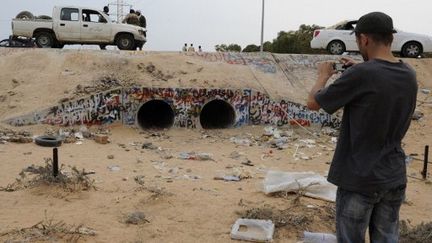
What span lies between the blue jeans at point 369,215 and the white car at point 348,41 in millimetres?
14770

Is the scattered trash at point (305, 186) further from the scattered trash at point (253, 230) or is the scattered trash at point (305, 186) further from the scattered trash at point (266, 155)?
the scattered trash at point (266, 155)

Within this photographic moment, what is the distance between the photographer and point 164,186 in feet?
23.2

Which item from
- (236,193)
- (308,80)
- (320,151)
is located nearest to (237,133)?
(320,151)

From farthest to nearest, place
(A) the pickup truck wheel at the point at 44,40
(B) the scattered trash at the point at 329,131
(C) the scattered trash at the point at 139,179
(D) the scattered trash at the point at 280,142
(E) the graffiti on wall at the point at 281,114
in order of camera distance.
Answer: (A) the pickup truck wheel at the point at 44,40 → (E) the graffiti on wall at the point at 281,114 → (B) the scattered trash at the point at 329,131 → (D) the scattered trash at the point at 280,142 → (C) the scattered trash at the point at 139,179

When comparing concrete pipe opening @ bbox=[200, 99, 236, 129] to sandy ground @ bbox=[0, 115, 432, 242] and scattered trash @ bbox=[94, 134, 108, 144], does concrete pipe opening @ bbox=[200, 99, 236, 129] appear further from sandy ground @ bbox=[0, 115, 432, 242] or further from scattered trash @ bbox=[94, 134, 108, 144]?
scattered trash @ bbox=[94, 134, 108, 144]

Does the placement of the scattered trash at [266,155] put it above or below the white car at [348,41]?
below

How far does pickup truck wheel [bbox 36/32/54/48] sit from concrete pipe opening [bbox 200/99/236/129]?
20.6 ft

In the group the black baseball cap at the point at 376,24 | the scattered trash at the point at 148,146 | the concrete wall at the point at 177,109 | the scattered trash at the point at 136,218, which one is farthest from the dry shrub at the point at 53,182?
the concrete wall at the point at 177,109

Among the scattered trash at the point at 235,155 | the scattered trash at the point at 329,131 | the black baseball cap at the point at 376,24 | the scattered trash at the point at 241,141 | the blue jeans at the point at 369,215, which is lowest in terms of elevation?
the scattered trash at the point at 235,155

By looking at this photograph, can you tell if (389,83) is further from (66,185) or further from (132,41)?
(132,41)

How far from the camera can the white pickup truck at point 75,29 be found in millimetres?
16438

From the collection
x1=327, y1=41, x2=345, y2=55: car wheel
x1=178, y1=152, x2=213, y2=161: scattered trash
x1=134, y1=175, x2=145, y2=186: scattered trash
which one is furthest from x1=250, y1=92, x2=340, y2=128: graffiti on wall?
x1=134, y1=175, x2=145, y2=186: scattered trash

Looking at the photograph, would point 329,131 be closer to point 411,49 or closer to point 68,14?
point 411,49

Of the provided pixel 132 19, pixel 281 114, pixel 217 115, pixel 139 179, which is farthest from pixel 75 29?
pixel 139 179
